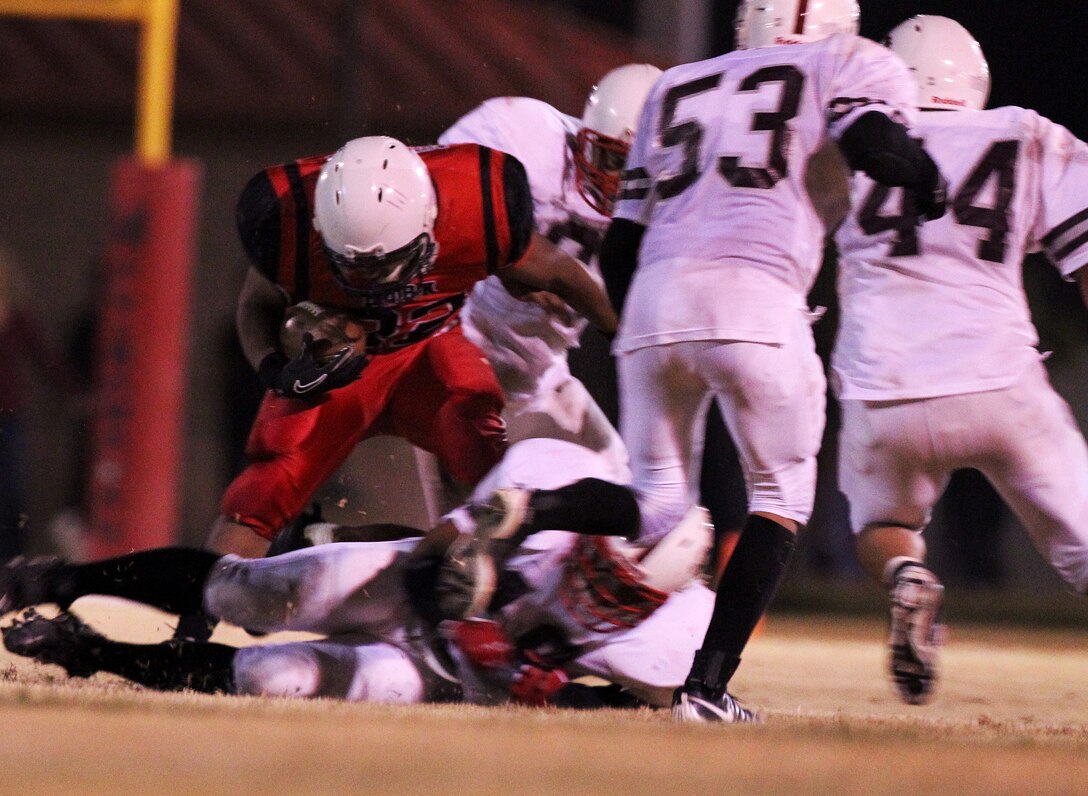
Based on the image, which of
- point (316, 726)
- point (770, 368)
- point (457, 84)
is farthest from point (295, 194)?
point (457, 84)

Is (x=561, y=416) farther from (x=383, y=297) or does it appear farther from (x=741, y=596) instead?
(x=741, y=596)

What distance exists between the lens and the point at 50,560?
3.29 m

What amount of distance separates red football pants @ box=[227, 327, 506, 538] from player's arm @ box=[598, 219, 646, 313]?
420 millimetres

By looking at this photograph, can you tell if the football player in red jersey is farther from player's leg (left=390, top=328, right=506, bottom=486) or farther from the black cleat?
the black cleat

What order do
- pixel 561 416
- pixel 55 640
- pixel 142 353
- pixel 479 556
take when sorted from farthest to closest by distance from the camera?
pixel 142 353 < pixel 561 416 < pixel 55 640 < pixel 479 556

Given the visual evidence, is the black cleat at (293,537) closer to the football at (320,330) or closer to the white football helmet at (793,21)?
the football at (320,330)

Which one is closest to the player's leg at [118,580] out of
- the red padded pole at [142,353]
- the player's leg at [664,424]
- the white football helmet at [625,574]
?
the white football helmet at [625,574]

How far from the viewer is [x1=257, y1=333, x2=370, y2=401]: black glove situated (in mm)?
3541

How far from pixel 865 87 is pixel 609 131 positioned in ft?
3.27

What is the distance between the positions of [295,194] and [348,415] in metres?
0.54

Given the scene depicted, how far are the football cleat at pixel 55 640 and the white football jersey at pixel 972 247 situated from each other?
187cm

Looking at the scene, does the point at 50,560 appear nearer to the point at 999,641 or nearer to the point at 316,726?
the point at 316,726

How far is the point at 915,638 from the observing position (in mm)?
3221

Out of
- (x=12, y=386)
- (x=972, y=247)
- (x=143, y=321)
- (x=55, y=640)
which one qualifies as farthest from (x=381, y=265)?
(x=143, y=321)
